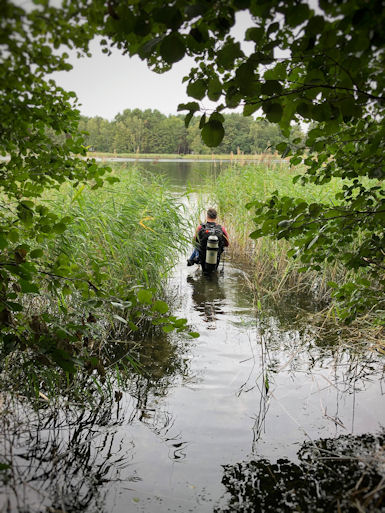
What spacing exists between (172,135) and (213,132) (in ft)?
203

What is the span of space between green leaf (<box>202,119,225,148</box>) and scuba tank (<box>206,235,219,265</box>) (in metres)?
5.97

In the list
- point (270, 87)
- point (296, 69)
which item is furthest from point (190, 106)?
point (296, 69)

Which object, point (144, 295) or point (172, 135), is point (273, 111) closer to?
point (144, 295)

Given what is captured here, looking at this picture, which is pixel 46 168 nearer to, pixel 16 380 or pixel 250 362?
pixel 16 380

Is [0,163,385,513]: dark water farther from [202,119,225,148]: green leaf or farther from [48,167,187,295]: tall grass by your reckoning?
[202,119,225,148]: green leaf

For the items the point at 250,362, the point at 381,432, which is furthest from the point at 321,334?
the point at 381,432

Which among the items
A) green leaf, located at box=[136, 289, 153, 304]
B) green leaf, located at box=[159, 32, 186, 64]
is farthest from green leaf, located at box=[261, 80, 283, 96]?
green leaf, located at box=[136, 289, 153, 304]

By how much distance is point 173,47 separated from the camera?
131 centimetres

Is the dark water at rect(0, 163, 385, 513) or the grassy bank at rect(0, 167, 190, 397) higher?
the grassy bank at rect(0, 167, 190, 397)

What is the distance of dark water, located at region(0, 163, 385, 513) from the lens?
2.41m

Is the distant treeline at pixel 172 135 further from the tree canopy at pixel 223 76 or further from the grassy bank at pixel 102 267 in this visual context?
the grassy bank at pixel 102 267

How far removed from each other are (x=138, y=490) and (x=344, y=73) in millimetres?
2738

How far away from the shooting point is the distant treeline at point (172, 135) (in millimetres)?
8867

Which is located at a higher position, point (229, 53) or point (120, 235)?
point (229, 53)
